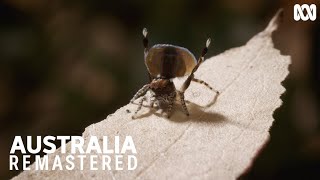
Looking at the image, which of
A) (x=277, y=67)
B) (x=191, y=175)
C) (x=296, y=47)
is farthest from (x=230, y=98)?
(x=296, y=47)

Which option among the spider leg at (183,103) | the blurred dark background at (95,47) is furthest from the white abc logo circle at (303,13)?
the spider leg at (183,103)

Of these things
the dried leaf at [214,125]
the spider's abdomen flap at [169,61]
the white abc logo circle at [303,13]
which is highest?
the white abc logo circle at [303,13]

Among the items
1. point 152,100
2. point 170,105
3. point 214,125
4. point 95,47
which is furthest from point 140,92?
point 95,47

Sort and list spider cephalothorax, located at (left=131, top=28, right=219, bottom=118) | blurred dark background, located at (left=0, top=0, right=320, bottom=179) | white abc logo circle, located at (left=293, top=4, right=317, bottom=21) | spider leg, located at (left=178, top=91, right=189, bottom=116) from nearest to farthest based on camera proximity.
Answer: spider leg, located at (left=178, top=91, right=189, bottom=116) → spider cephalothorax, located at (left=131, top=28, right=219, bottom=118) → white abc logo circle, located at (left=293, top=4, right=317, bottom=21) → blurred dark background, located at (left=0, top=0, right=320, bottom=179)

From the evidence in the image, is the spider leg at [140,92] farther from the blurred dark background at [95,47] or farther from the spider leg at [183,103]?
the blurred dark background at [95,47]

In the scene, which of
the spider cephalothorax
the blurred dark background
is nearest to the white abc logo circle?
the blurred dark background

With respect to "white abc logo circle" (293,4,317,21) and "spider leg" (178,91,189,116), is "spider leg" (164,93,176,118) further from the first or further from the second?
"white abc logo circle" (293,4,317,21)
